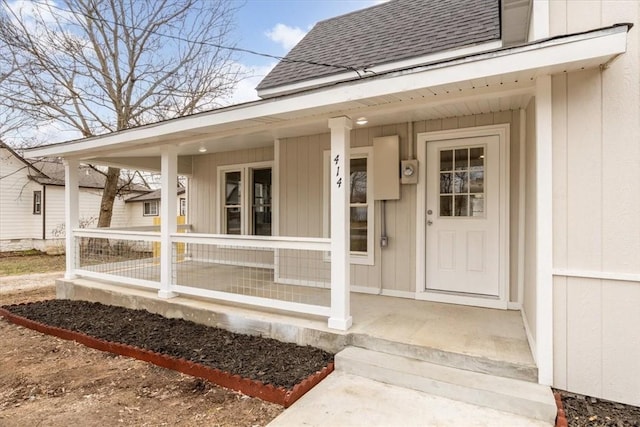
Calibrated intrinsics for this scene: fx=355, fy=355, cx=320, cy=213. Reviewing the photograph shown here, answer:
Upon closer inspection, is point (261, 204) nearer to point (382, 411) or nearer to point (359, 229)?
point (359, 229)

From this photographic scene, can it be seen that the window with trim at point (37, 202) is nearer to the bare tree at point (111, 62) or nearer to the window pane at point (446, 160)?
the bare tree at point (111, 62)

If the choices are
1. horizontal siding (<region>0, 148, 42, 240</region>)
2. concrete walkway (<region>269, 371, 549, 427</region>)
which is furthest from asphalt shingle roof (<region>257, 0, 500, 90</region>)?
horizontal siding (<region>0, 148, 42, 240</region>)

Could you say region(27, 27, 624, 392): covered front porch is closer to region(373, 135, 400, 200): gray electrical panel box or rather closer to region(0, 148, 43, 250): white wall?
region(373, 135, 400, 200): gray electrical panel box

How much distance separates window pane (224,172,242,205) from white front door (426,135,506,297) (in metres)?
4.05

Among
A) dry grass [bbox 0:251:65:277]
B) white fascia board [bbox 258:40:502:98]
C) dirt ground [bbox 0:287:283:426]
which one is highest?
white fascia board [bbox 258:40:502:98]

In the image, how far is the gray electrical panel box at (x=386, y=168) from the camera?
179 inches

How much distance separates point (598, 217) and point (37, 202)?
61.7ft

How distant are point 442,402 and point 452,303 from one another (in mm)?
1836

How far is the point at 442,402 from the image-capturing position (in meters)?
2.59

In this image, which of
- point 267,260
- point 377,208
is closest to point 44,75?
point 267,260

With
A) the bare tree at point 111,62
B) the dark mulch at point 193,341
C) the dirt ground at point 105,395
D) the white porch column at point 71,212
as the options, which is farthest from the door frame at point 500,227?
the bare tree at point 111,62

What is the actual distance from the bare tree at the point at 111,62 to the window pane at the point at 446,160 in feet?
28.3

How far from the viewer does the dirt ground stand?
8.43 feet

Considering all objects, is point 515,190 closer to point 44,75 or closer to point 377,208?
point 377,208
